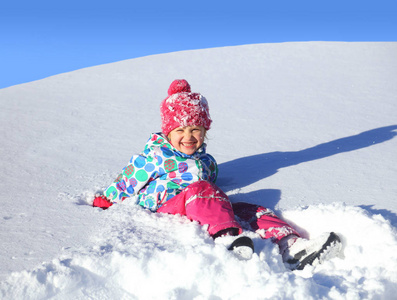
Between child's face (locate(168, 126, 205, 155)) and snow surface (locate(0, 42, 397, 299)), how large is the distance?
Answer: 409 mm

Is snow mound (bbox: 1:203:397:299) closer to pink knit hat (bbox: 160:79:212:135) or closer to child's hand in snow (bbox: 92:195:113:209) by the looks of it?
child's hand in snow (bbox: 92:195:113:209)

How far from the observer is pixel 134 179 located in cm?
245

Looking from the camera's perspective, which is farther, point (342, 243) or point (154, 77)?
point (154, 77)

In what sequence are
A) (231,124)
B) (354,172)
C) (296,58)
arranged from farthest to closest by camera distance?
1. (296,58)
2. (231,124)
3. (354,172)

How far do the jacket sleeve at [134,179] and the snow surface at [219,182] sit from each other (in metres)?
0.16

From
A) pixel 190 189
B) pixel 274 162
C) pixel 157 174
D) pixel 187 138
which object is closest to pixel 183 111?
pixel 187 138

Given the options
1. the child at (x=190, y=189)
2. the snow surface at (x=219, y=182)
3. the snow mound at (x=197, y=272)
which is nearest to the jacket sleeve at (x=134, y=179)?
the child at (x=190, y=189)

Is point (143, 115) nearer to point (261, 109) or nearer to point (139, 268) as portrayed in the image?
point (261, 109)

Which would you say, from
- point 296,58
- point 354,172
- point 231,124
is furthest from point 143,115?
point 296,58

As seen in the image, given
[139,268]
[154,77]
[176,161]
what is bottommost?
[139,268]

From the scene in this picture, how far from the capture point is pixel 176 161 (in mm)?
2438

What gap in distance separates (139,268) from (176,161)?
922 millimetres

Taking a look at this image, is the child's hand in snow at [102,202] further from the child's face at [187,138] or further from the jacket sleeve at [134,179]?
the child's face at [187,138]

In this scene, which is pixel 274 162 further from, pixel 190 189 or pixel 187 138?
pixel 190 189
